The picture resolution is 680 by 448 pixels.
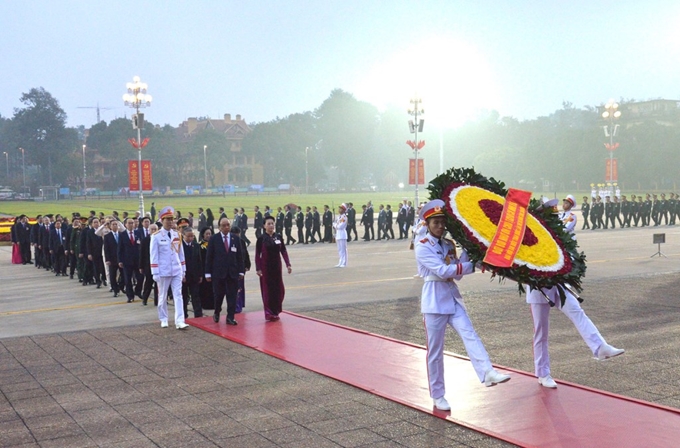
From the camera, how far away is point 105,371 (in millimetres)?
9180

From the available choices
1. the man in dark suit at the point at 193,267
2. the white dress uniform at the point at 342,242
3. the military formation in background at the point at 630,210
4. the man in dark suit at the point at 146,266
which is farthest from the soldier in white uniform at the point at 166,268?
the military formation in background at the point at 630,210

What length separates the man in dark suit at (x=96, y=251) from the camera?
18.2 metres

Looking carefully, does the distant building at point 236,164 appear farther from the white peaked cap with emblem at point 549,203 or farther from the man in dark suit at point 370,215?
the white peaked cap with emblem at point 549,203

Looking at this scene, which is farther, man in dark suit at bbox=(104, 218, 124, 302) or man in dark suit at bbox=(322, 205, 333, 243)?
man in dark suit at bbox=(322, 205, 333, 243)

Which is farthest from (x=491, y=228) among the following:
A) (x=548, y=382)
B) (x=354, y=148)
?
(x=354, y=148)

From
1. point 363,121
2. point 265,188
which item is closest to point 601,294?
point 265,188

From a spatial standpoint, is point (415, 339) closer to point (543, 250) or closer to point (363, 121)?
point (543, 250)

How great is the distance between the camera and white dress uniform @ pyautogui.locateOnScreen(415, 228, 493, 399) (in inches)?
275

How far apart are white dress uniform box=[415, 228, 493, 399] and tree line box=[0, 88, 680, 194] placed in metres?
78.9

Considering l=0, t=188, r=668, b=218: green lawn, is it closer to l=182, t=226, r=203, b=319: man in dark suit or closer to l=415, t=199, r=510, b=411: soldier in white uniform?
l=182, t=226, r=203, b=319: man in dark suit

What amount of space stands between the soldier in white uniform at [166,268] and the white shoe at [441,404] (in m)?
5.96

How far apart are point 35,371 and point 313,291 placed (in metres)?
8.08

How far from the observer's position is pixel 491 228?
6859mm

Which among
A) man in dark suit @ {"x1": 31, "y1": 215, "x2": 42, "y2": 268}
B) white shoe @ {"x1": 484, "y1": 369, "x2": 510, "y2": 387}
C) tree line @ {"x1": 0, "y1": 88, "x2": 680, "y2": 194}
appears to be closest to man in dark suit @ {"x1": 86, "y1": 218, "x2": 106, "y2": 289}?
man in dark suit @ {"x1": 31, "y1": 215, "x2": 42, "y2": 268}
